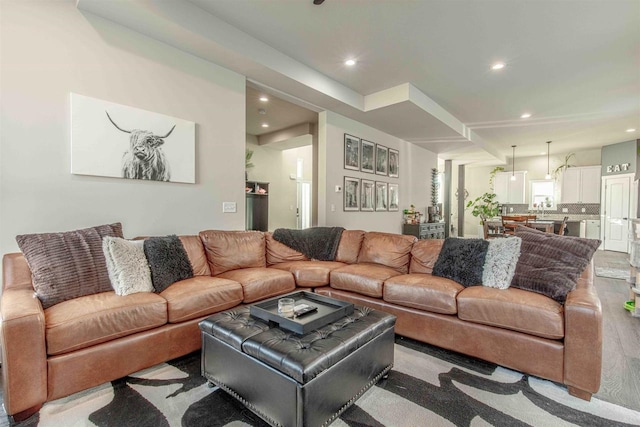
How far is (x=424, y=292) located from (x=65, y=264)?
263 centimetres

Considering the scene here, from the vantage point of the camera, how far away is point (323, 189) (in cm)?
495

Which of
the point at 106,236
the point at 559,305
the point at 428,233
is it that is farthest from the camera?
the point at 428,233

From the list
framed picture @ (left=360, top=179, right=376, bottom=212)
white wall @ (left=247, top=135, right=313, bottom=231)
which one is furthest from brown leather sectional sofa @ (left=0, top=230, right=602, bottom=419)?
white wall @ (left=247, top=135, right=313, bottom=231)

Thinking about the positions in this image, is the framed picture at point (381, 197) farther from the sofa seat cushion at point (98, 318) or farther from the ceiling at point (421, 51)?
the sofa seat cushion at point (98, 318)

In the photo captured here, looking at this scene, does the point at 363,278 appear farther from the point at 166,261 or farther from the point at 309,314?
the point at 166,261

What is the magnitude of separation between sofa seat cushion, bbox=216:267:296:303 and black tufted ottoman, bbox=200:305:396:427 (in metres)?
0.65

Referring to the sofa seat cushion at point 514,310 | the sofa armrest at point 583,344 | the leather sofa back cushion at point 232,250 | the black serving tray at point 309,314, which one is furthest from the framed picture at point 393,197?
the sofa armrest at point 583,344

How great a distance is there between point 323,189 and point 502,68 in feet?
9.73

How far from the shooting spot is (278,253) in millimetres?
3574

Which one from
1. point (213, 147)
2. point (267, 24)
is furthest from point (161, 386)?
point (267, 24)

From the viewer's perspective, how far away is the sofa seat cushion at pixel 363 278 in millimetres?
2693

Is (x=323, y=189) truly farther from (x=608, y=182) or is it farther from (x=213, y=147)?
(x=608, y=182)

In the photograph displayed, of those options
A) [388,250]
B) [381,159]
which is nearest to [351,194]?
[381,159]

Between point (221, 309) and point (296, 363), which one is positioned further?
point (221, 309)
